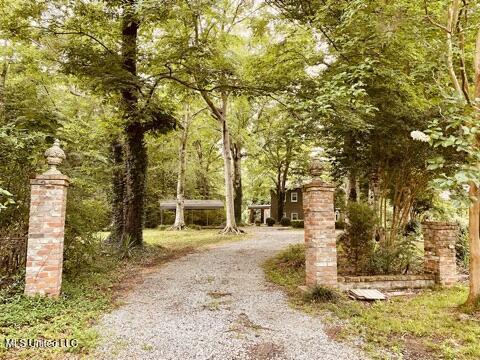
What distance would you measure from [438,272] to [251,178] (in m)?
24.9

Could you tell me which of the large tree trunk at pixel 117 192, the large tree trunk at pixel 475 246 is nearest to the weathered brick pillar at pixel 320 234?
the large tree trunk at pixel 475 246

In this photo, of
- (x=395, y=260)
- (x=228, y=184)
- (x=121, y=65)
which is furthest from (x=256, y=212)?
(x=121, y=65)

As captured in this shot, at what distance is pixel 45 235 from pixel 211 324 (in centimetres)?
301

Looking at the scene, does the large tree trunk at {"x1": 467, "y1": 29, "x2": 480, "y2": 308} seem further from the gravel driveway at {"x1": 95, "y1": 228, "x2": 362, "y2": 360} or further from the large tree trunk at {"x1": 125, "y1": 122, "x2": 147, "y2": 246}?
the large tree trunk at {"x1": 125, "y1": 122, "x2": 147, "y2": 246}

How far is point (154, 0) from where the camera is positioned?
6699mm

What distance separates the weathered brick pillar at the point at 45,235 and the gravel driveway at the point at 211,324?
1.22 meters

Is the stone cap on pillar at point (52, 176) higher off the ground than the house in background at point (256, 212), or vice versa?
the stone cap on pillar at point (52, 176)

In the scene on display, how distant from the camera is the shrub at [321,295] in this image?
5625 mm

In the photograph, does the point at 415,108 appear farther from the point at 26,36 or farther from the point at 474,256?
the point at 26,36

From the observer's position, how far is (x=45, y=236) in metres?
5.23

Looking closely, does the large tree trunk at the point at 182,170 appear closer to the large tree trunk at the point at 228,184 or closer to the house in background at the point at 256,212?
the large tree trunk at the point at 228,184

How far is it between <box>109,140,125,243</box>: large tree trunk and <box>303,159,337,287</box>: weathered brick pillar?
290 inches

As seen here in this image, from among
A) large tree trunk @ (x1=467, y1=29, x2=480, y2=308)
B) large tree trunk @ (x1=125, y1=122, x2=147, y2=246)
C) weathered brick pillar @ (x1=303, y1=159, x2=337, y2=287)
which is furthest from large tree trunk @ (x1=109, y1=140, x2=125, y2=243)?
large tree trunk @ (x1=467, y1=29, x2=480, y2=308)

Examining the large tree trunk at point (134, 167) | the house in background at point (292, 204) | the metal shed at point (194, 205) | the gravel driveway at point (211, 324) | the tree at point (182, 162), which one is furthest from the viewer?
the house in background at point (292, 204)
